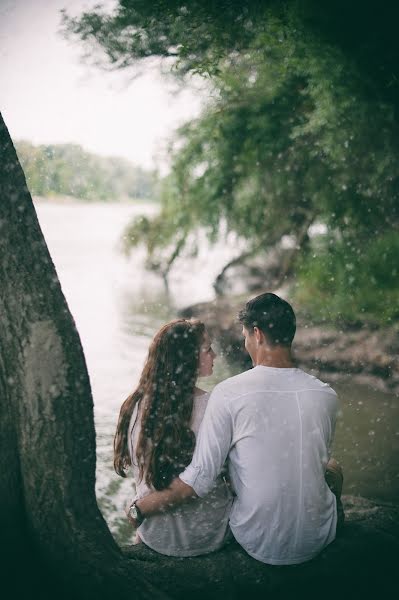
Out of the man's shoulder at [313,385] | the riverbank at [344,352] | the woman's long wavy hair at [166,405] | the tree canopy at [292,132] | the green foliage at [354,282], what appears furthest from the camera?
the green foliage at [354,282]

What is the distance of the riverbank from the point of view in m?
8.65

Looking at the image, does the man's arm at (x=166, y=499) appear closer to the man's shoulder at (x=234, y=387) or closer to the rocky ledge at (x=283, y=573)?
the rocky ledge at (x=283, y=573)

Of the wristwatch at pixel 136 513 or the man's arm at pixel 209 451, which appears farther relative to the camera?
the wristwatch at pixel 136 513

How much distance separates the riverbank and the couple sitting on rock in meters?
5.87

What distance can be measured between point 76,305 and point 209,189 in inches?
315

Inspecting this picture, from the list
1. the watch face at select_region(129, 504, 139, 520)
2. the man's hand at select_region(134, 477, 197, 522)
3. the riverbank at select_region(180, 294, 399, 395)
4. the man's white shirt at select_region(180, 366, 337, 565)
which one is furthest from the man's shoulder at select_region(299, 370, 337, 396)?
the riverbank at select_region(180, 294, 399, 395)

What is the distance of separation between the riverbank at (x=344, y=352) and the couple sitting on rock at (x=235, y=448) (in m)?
5.87

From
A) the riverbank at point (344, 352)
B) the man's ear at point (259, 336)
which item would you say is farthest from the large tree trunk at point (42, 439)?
the riverbank at point (344, 352)

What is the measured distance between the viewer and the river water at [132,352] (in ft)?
19.5

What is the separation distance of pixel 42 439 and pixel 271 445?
3.33 ft

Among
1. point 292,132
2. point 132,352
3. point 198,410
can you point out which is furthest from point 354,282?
point 198,410

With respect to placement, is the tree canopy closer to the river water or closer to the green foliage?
the green foliage

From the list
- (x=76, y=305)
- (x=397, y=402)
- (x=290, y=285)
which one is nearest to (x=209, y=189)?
(x=290, y=285)

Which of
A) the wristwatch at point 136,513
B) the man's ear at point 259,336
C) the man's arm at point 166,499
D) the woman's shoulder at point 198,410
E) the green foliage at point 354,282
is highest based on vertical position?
the man's ear at point 259,336
